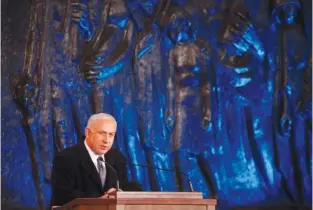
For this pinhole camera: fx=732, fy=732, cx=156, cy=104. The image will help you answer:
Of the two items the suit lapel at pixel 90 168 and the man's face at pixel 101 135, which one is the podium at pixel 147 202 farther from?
the man's face at pixel 101 135

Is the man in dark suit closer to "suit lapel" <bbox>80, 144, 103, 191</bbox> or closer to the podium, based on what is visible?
"suit lapel" <bbox>80, 144, 103, 191</bbox>

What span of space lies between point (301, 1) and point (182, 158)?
211 cm

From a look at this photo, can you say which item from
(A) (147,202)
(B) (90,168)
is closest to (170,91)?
(B) (90,168)

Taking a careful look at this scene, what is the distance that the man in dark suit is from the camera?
16.2ft

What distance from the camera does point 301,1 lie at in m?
7.81

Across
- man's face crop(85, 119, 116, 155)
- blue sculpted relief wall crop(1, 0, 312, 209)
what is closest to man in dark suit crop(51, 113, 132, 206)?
man's face crop(85, 119, 116, 155)

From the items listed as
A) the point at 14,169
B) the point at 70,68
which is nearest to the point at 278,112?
the point at 70,68

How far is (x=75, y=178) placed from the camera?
501cm

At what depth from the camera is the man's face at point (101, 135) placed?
5.09 meters

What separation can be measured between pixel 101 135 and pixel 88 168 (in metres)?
0.25

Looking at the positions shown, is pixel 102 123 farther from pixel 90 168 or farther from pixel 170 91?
pixel 170 91

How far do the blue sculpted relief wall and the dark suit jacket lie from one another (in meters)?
2.24

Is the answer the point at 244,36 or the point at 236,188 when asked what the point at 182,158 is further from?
the point at 244,36

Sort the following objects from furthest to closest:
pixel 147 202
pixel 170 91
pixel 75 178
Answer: pixel 170 91
pixel 75 178
pixel 147 202
